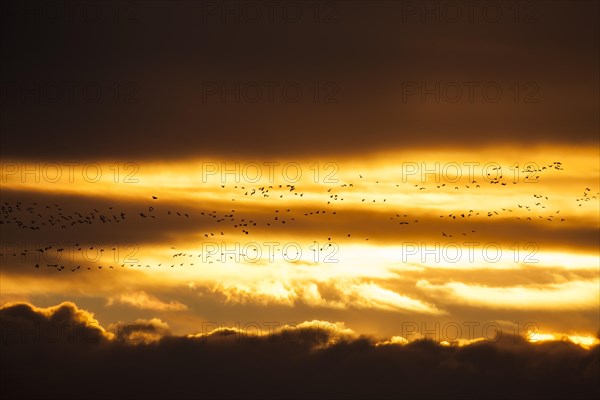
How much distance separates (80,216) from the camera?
77.7 meters

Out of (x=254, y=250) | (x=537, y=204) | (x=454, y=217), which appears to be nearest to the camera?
(x=537, y=204)

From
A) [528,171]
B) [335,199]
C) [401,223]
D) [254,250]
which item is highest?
[528,171]

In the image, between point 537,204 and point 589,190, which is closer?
point 537,204

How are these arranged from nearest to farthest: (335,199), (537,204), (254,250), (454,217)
→ (537,204)
(335,199)
(454,217)
(254,250)

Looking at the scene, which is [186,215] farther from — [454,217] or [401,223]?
[454,217]

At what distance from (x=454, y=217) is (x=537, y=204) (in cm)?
1549

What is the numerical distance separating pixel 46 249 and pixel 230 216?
1950 inches

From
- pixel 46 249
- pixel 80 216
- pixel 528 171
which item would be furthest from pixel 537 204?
pixel 46 249

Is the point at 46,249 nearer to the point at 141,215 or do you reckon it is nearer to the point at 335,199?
the point at 141,215

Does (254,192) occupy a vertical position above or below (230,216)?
above

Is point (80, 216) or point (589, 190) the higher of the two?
point (589, 190)

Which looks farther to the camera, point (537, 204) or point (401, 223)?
point (401, 223)

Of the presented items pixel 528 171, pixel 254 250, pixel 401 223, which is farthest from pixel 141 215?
pixel 528 171

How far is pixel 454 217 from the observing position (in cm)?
7850
